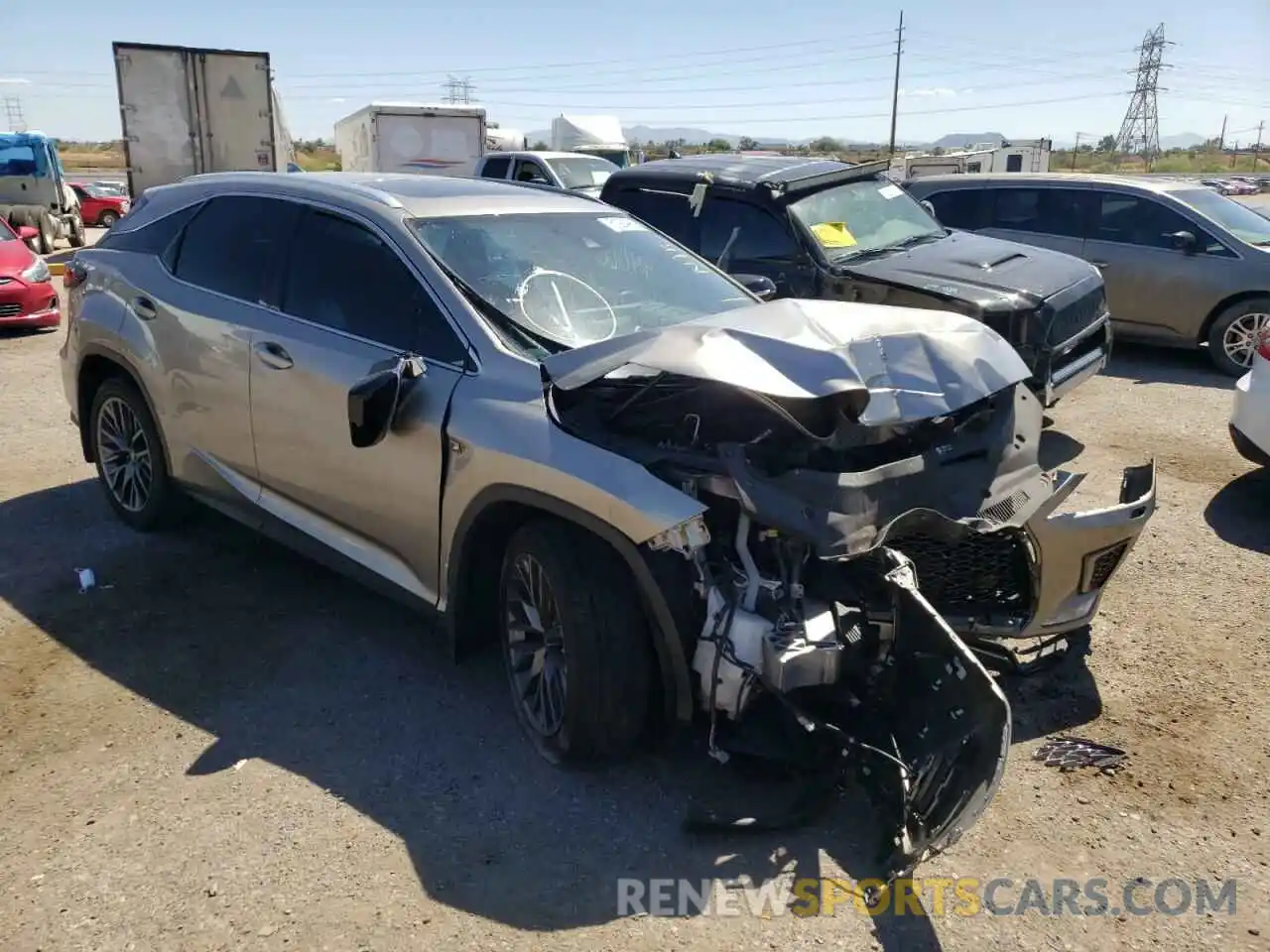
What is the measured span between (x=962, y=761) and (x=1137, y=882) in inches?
28.1

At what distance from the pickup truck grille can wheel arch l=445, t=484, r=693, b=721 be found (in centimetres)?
464

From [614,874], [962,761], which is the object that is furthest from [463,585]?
[962,761]

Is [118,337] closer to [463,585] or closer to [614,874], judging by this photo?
[463,585]

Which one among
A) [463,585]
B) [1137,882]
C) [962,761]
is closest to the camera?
[962,761]

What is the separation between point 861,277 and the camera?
689cm

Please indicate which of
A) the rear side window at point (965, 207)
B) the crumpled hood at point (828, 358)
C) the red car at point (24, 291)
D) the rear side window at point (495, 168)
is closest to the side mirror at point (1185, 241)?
the rear side window at point (965, 207)

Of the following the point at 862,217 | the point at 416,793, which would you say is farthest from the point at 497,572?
the point at 862,217

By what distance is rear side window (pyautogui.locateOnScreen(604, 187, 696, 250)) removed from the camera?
7652mm

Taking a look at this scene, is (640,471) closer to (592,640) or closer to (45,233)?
(592,640)

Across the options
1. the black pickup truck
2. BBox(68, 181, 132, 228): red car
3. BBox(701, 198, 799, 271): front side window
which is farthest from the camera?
BBox(68, 181, 132, 228): red car

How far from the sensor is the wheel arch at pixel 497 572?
9.69 ft

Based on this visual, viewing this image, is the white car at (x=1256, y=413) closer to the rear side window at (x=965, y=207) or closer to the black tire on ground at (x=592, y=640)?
the black tire on ground at (x=592, y=640)

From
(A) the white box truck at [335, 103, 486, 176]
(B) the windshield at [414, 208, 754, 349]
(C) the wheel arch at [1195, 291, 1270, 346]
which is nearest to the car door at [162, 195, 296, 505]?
(B) the windshield at [414, 208, 754, 349]

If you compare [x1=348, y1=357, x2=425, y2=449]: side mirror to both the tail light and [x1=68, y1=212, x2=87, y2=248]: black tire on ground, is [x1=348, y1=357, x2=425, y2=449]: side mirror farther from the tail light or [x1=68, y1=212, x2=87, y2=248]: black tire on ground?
[x1=68, y1=212, x2=87, y2=248]: black tire on ground
